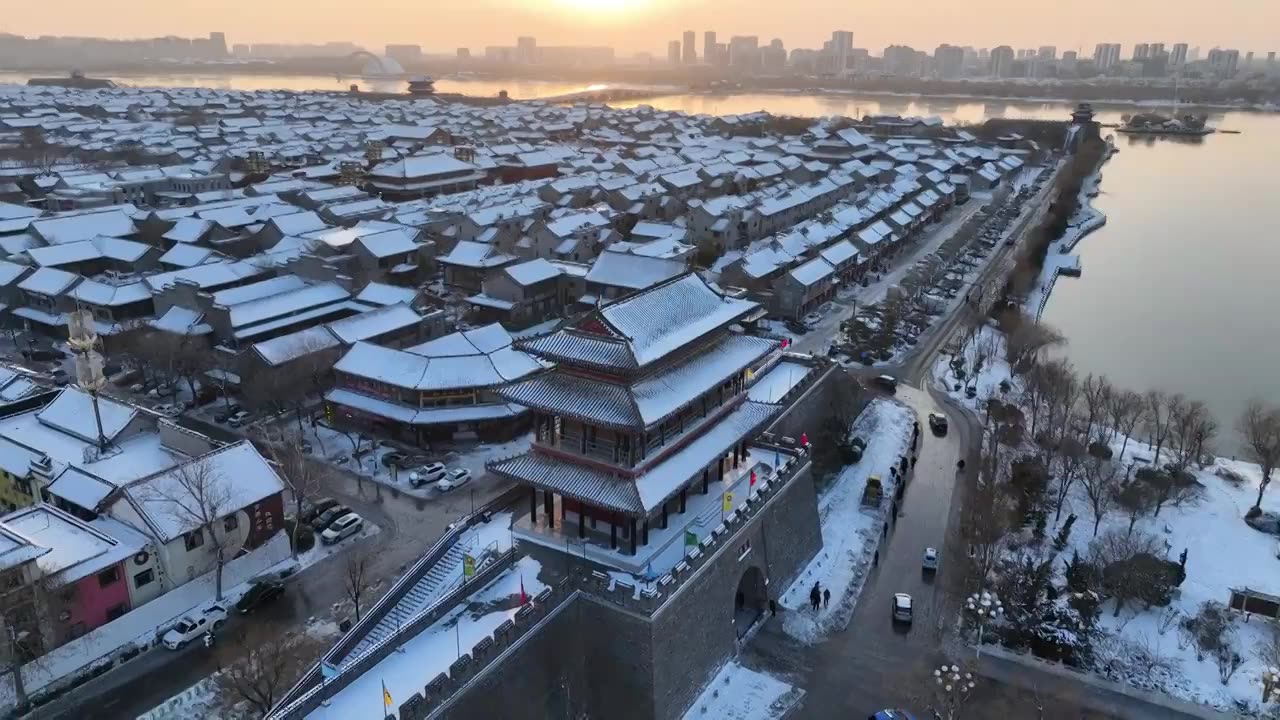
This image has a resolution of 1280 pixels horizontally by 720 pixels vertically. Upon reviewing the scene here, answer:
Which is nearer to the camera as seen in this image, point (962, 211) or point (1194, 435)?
point (1194, 435)

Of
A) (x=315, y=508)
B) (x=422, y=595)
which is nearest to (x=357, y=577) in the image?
(x=422, y=595)

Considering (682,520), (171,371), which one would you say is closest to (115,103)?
(171,371)

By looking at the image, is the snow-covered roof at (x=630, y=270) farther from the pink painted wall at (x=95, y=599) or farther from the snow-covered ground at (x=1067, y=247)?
the pink painted wall at (x=95, y=599)

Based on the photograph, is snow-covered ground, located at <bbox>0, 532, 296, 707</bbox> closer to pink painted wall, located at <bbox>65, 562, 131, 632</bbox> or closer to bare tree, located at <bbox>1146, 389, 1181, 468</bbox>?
pink painted wall, located at <bbox>65, 562, 131, 632</bbox>

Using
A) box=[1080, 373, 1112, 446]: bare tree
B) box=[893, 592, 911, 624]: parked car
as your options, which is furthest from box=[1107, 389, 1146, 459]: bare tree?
box=[893, 592, 911, 624]: parked car

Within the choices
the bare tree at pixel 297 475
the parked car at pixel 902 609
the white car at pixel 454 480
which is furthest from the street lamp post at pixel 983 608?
the bare tree at pixel 297 475

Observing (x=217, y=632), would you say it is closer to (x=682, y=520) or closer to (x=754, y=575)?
(x=682, y=520)
